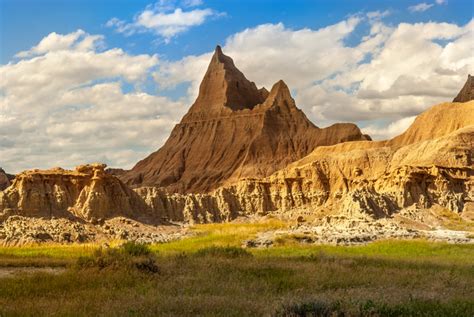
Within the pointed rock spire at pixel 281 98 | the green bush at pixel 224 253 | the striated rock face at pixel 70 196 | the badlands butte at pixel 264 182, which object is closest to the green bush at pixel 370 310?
the green bush at pixel 224 253

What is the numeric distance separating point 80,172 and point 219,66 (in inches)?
4033

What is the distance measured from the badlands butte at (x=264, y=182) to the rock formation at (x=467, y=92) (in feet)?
0.95

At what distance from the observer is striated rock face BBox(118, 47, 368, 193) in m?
128

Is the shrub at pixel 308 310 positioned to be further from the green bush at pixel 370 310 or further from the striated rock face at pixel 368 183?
the striated rock face at pixel 368 183

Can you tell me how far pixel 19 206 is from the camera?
1957 inches

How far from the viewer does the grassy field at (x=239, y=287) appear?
12859 millimetres

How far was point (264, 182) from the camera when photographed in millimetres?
94062

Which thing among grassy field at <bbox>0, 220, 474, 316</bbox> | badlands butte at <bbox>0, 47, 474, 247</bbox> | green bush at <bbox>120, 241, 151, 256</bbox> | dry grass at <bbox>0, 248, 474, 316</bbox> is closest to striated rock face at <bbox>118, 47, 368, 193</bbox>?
badlands butte at <bbox>0, 47, 474, 247</bbox>

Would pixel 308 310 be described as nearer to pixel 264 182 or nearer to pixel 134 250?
pixel 134 250

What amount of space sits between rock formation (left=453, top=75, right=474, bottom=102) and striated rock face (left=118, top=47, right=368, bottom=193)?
21.0 meters

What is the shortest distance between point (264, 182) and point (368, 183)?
739 inches

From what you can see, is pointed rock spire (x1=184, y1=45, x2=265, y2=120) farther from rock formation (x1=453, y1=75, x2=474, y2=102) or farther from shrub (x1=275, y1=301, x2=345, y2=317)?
shrub (x1=275, y1=301, x2=345, y2=317)

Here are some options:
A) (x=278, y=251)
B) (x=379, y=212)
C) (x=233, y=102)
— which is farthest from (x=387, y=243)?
(x=233, y=102)

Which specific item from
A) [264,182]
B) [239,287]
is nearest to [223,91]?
[264,182]
